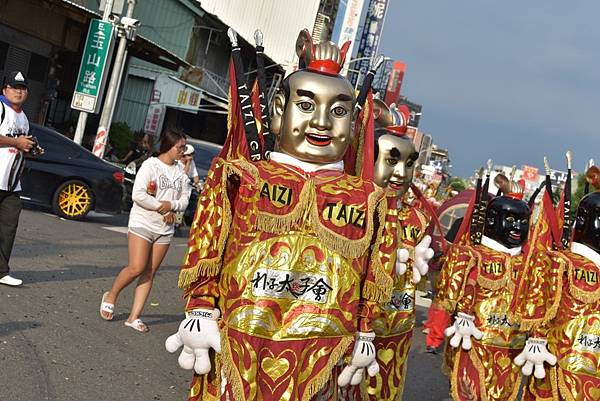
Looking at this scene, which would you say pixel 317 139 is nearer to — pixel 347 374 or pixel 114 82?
pixel 347 374

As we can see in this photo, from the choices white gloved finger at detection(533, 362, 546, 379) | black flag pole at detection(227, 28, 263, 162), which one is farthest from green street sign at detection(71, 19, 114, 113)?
black flag pole at detection(227, 28, 263, 162)

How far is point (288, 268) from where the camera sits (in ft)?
11.9

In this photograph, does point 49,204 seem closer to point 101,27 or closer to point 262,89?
point 101,27

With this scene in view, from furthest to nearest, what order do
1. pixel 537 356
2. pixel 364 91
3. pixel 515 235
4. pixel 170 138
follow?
pixel 170 138 → pixel 515 235 → pixel 537 356 → pixel 364 91

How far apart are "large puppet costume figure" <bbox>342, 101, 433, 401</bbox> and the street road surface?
1492 millimetres

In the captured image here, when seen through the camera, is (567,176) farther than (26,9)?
No

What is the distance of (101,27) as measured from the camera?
56.9 ft

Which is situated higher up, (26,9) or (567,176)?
(26,9)

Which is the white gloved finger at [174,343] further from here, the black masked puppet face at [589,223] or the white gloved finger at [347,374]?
the black masked puppet face at [589,223]

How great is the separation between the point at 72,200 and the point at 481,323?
8598 millimetres

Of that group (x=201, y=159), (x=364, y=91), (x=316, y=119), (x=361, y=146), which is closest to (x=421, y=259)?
(x=361, y=146)

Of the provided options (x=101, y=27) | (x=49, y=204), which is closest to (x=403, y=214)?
(x=49, y=204)

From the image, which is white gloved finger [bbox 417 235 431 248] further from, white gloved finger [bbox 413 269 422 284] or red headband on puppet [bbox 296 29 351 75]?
red headband on puppet [bbox 296 29 351 75]

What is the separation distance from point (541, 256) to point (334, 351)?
7.83 ft
